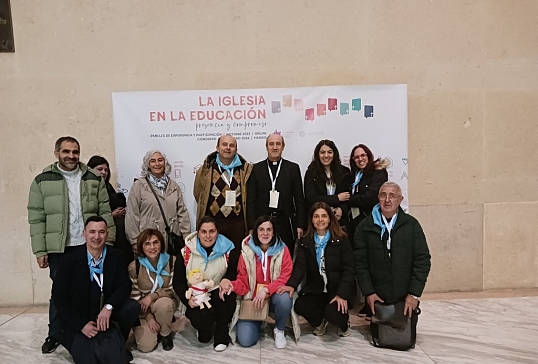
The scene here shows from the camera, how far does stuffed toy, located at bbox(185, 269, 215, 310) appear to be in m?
3.13

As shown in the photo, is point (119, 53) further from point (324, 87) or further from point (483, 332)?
point (483, 332)

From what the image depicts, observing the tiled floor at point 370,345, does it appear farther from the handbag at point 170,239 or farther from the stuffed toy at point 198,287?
the handbag at point 170,239

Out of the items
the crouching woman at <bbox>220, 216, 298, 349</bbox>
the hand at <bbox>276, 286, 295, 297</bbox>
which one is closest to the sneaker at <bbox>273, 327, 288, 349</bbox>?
the crouching woman at <bbox>220, 216, 298, 349</bbox>

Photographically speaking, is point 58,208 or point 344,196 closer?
point 58,208

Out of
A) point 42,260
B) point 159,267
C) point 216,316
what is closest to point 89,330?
point 159,267

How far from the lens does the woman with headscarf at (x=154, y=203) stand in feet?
11.6

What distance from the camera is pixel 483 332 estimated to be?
3.34m

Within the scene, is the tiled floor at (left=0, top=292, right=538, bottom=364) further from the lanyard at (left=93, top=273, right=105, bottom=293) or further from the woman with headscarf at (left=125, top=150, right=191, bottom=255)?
the woman with headscarf at (left=125, top=150, right=191, bottom=255)

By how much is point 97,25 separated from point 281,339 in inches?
128

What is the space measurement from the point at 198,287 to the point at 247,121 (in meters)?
1.68

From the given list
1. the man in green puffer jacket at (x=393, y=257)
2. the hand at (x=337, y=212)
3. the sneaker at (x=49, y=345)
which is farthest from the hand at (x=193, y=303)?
the hand at (x=337, y=212)

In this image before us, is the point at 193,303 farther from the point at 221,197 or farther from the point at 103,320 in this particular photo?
the point at 221,197

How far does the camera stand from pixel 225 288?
3127 millimetres

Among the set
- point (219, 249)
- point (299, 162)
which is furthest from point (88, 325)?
point (299, 162)
